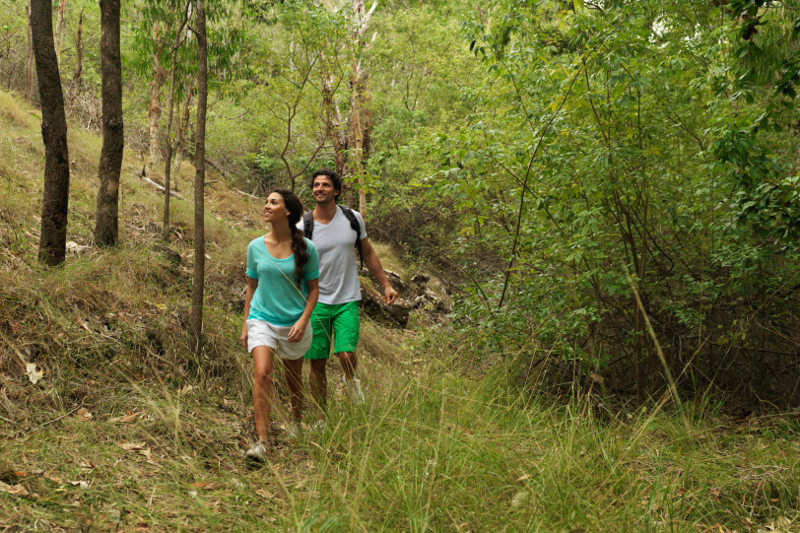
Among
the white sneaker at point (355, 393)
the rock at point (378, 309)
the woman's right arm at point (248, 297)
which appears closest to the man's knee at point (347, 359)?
the white sneaker at point (355, 393)

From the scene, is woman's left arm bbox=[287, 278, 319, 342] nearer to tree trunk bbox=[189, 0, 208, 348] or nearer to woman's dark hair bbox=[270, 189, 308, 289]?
woman's dark hair bbox=[270, 189, 308, 289]

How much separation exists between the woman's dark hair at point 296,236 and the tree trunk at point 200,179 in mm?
932

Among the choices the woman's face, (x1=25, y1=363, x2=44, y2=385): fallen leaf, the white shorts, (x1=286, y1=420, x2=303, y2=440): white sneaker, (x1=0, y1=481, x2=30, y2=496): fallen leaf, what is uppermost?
the woman's face

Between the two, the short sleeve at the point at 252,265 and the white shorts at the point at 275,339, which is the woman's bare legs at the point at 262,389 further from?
the short sleeve at the point at 252,265

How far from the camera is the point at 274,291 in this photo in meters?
3.73

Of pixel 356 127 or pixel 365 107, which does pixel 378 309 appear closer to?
pixel 356 127

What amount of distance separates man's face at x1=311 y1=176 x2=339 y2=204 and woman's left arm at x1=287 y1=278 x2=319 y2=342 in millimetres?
812

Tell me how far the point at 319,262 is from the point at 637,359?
345 cm

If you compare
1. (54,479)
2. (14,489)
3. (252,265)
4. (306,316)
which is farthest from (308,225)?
(14,489)

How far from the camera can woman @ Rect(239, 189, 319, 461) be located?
3.64m

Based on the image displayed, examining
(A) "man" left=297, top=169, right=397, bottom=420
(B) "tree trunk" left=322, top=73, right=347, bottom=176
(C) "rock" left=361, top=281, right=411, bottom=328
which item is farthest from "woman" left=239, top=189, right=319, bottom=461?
(B) "tree trunk" left=322, top=73, right=347, bottom=176

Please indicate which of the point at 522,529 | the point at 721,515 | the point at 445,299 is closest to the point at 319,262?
the point at 522,529

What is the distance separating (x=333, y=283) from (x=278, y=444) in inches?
49.3

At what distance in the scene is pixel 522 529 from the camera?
2.17 m
